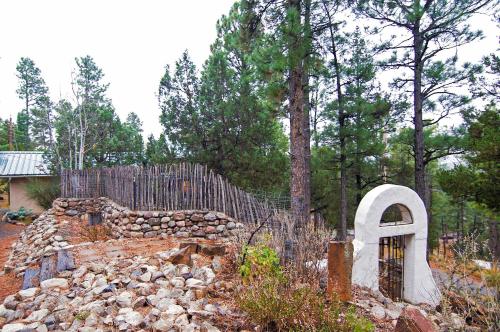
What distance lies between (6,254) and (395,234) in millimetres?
9220

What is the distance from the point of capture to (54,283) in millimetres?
3996

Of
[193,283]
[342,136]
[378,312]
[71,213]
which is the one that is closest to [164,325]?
[193,283]

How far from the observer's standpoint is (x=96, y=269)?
4344mm

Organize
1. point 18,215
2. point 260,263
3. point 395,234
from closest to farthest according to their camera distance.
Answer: point 260,263, point 395,234, point 18,215

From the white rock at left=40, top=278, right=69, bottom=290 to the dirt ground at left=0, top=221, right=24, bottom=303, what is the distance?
2.02 ft

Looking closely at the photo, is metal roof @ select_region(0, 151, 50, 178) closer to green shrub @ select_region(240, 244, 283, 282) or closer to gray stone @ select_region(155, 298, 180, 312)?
gray stone @ select_region(155, 298, 180, 312)

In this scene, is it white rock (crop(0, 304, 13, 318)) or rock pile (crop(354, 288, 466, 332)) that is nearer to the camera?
rock pile (crop(354, 288, 466, 332))

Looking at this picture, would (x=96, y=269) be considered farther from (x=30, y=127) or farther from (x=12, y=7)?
(x=30, y=127)

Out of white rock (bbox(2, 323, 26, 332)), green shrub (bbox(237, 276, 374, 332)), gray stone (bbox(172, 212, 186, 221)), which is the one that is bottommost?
white rock (bbox(2, 323, 26, 332))

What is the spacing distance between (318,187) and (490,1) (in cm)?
688

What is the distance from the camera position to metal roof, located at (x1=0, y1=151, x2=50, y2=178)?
15.3 m

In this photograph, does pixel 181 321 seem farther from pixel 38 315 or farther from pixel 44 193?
pixel 44 193

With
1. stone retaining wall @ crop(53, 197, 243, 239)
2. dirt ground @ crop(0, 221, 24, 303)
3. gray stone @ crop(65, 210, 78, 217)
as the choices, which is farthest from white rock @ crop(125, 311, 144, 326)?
gray stone @ crop(65, 210, 78, 217)

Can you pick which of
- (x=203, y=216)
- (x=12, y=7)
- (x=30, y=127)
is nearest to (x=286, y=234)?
(x=203, y=216)
